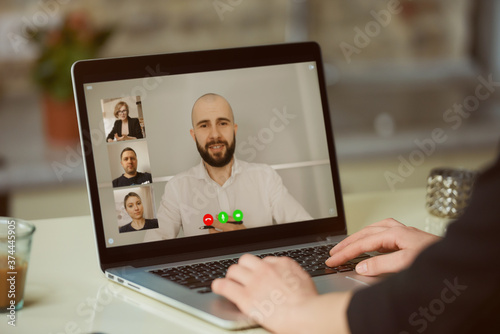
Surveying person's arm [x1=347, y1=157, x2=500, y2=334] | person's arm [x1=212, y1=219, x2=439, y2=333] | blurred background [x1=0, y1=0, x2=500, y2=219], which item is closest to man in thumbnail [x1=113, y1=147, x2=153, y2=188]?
person's arm [x1=212, y1=219, x2=439, y2=333]

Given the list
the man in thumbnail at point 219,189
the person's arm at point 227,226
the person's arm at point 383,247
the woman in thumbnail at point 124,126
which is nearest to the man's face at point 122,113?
the woman in thumbnail at point 124,126

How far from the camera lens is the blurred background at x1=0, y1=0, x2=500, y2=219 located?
2.32 m

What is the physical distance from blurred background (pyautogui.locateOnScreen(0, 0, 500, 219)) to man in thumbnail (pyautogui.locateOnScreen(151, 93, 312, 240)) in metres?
1.35

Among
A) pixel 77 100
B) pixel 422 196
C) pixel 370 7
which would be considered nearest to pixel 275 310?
pixel 77 100

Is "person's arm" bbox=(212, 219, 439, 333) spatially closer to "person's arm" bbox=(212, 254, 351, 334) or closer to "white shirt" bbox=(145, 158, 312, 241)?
"person's arm" bbox=(212, 254, 351, 334)

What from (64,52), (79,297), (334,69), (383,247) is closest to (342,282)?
(383,247)

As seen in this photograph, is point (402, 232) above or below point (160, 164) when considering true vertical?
below

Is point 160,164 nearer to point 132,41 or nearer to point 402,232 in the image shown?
point 402,232

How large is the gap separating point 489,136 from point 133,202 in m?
2.00

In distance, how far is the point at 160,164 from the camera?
3.28 ft

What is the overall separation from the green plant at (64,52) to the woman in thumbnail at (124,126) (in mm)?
1347

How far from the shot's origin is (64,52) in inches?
90.0

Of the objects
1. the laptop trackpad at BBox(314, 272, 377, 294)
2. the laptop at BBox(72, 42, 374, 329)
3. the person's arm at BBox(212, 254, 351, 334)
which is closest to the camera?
the person's arm at BBox(212, 254, 351, 334)

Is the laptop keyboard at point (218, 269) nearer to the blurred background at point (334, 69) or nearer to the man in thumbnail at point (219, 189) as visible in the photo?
the man in thumbnail at point (219, 189)
